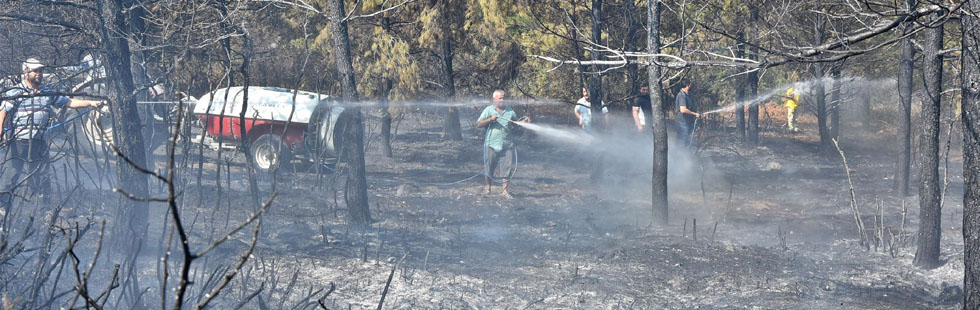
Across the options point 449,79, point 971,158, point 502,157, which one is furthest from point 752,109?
point 971,158

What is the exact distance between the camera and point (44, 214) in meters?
8.52

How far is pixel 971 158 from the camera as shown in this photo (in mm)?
4914

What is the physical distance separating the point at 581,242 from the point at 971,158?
15.5 feet

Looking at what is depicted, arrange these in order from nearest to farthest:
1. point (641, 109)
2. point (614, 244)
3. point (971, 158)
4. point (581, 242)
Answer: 1. point (971, 158)
2. point (614, 244)
3. point (581, 242)
4. point (641, 109)

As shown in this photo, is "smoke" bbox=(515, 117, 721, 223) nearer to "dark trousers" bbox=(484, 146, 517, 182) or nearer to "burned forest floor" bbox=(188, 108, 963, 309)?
"burned forest floor" bbox=(188, 108, 963, 309)

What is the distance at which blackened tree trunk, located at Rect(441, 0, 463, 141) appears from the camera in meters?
15.5

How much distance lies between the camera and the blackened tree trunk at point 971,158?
4.82 m

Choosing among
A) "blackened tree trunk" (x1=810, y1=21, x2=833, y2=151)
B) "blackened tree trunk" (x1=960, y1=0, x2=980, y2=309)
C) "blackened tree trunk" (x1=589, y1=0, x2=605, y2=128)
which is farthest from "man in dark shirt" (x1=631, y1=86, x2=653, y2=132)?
"blackened tree trunk" (x1=960, y1=0, x2=980, y2=309)

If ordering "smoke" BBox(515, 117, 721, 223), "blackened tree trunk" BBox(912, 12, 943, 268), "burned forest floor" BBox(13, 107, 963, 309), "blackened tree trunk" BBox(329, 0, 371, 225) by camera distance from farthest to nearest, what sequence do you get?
"smoke" BBox(515, 117, 721, 223) → "blackened tree trunk" BBox(329, 0, 371, 225) → "blackened tree trunk" BBox(912, 12, 943, 268) → "burned forest floor" BBox(13, 107, 963, 309)

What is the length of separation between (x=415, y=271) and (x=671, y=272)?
2539mm

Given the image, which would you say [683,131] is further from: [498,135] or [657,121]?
[657,121]

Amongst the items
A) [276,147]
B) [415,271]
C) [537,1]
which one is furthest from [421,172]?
[415,271]

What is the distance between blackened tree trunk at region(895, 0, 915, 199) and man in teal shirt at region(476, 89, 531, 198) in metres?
5.35

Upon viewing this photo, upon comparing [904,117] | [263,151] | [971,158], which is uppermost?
[904,117]
